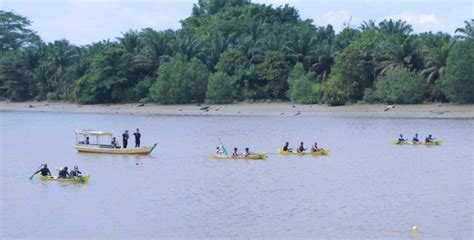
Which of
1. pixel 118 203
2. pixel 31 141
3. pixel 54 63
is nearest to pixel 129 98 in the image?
pixel 54 63

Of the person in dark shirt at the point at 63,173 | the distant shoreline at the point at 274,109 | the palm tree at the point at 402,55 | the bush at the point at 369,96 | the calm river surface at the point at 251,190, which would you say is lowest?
the calm river surface at the point at 251,190

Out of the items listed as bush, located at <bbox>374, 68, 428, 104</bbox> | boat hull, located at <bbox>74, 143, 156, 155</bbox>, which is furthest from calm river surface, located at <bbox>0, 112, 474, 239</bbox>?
bush, located at <bbox>374, 68, 428, 104</bbox>

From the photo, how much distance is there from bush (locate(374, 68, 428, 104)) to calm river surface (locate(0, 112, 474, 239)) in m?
9.03

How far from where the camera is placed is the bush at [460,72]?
225ft

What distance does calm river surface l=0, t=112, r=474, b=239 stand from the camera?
94.9 ft

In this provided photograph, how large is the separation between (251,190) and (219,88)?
46.9m

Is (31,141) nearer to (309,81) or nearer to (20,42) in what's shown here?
(309,81)

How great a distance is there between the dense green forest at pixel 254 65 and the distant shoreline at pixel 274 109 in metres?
1.03

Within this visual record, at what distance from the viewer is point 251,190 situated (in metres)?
36.9

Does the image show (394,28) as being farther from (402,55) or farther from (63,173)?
(63,173)

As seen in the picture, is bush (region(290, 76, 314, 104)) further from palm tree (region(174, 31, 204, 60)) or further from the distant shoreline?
palm tree (region(174, 31, 204, 60))

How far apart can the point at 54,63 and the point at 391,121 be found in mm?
47611

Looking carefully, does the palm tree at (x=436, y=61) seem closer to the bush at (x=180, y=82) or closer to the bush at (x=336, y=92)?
the bush at (x=336, y=92)

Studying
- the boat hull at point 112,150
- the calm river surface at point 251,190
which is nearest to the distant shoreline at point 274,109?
the calm river surface at point 251,190
